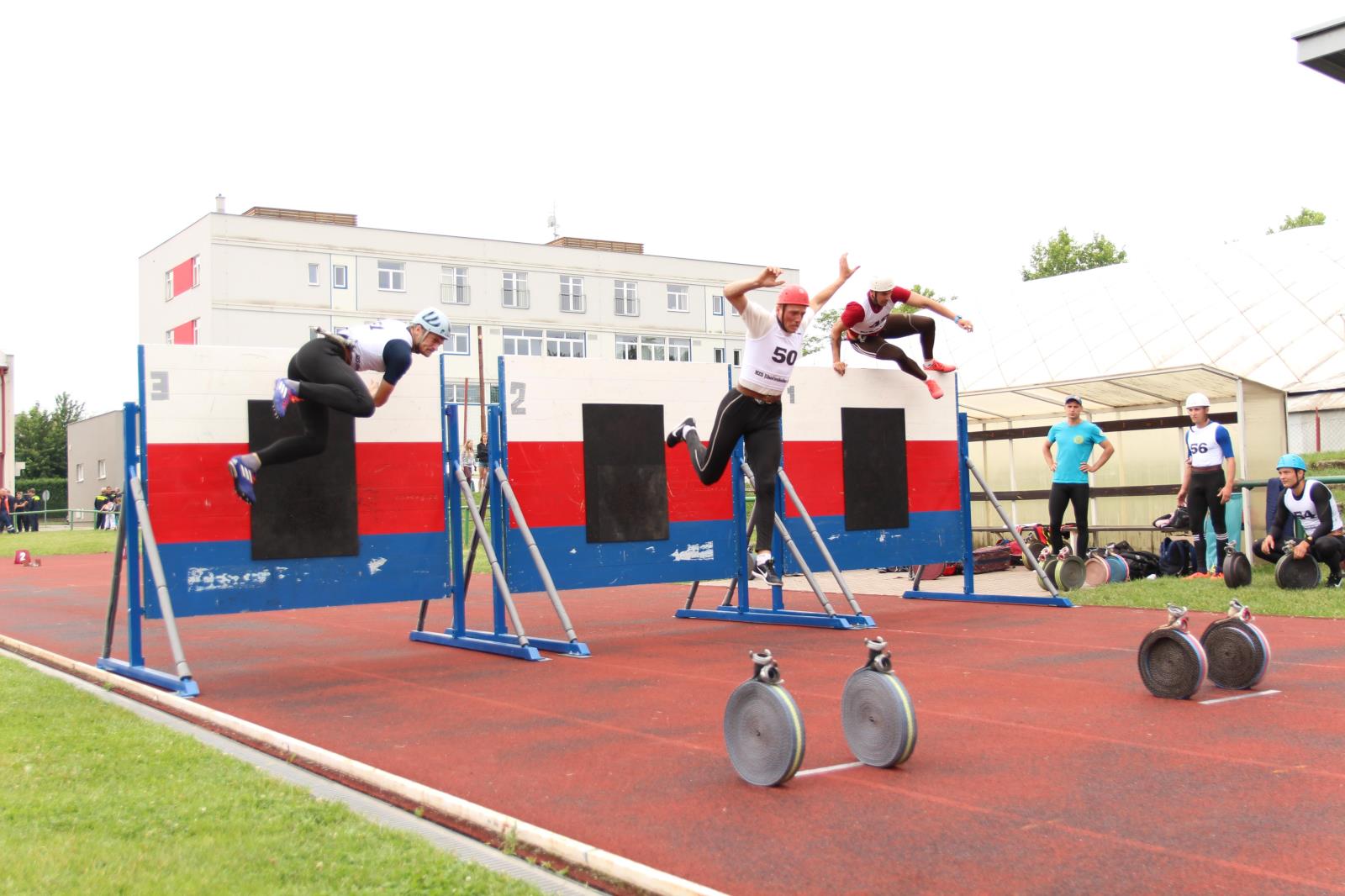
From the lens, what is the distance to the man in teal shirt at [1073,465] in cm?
1348

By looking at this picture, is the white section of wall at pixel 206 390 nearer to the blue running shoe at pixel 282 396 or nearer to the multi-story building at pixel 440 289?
the blue running shoe at pixel 282 396

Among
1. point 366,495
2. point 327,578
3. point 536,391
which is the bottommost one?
point 327,578

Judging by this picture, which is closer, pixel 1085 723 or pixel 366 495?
pixel 1085 723

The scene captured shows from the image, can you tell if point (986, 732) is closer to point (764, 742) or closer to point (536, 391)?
point (764, 742)

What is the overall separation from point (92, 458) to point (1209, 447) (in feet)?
231

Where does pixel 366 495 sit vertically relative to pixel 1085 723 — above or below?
above

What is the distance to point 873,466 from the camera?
12.9m

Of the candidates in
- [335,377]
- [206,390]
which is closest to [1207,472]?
[335,377]

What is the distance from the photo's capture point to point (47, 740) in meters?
6.07

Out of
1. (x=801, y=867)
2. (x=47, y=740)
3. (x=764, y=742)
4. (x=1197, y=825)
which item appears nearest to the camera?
(x=801, y=867)

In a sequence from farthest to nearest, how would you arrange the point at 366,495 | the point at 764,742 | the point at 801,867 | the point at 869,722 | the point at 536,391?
the point at 536,391 < the point at 366,495 < the point at 869,722 < the point at 764,742 < the point at 801,867

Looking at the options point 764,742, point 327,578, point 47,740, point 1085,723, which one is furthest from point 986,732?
point 327,578

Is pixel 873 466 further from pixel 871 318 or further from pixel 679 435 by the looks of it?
pixel 679 435

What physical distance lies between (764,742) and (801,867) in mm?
1109
